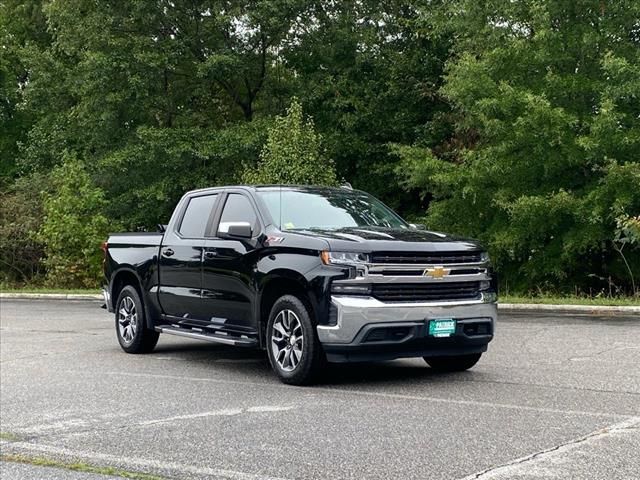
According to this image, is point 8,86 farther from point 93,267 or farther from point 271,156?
point 271,156

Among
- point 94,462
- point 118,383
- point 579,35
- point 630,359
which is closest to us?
point 94,462

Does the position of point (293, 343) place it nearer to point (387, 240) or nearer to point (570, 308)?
point (387, 240)

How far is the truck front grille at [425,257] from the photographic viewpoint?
8.04m

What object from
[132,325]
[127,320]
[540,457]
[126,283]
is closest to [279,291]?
[132,325]

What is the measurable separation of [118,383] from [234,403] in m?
1.86

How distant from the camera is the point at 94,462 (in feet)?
18.4

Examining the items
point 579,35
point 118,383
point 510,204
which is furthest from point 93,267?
point 118,383

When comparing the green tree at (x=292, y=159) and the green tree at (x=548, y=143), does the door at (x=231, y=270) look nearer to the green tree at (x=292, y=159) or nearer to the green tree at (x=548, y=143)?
the green tree at (x=548, y=143)

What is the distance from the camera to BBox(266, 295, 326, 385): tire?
8164 mm

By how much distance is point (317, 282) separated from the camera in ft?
26.4

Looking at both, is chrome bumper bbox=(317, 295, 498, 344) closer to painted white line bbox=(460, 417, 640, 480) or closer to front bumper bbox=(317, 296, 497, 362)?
front bumper bbox=(317, 296, 497, 362)

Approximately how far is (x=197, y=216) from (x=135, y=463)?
203 inches

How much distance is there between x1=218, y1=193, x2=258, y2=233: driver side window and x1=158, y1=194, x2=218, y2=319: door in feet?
0.90

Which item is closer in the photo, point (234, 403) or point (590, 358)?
point (234, 403)
